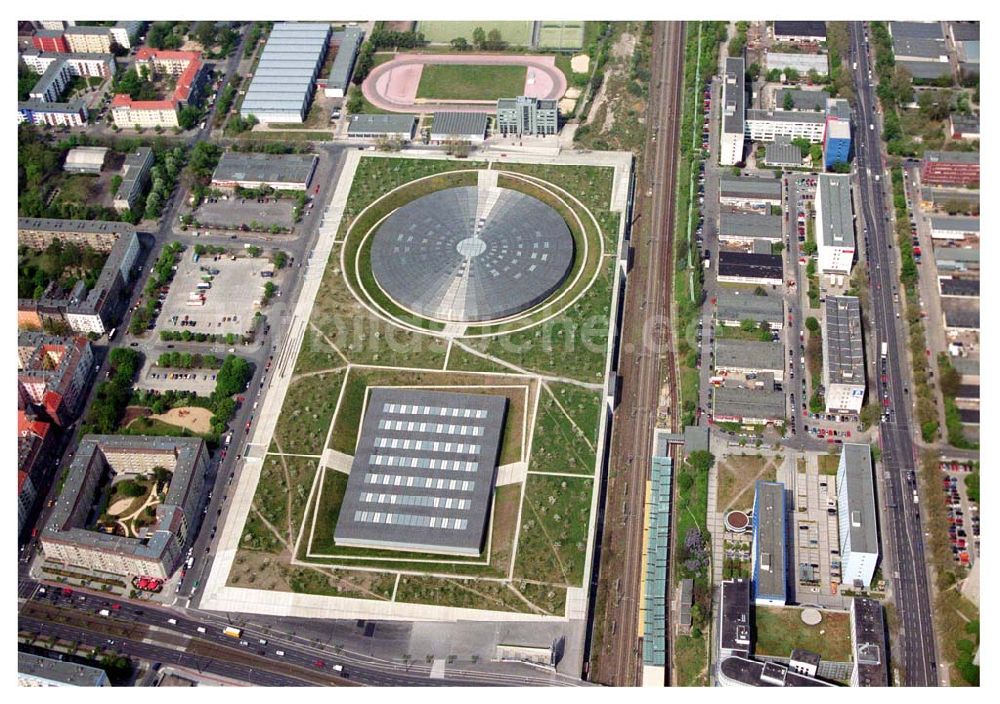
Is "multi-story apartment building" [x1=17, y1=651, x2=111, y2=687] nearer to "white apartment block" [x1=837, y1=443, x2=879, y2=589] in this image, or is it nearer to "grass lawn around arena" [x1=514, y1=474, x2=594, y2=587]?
"grass lawn around arena" [x1=514, y1=474, x2=594, y2=587]

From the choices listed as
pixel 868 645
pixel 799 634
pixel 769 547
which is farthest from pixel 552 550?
pixel 868 645

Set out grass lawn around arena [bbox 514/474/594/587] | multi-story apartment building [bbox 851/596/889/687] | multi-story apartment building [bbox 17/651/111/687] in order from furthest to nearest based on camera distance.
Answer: grass lawn around arena [bbox 514/474/594/587], multi-story apartment building [bbox 17/651/111/687], multi-story apartment building [bbox 851/596/889/687]

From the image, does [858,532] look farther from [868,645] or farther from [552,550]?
[552,550]

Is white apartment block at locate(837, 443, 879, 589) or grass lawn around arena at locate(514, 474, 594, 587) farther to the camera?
grass lawn around arena at locate(514, 474, 594, 587)

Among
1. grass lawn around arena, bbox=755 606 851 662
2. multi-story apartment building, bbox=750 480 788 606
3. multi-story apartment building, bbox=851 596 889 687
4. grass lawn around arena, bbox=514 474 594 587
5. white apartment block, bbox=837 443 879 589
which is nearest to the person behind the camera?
multi-story apartment building, bbox=851 596 889 687

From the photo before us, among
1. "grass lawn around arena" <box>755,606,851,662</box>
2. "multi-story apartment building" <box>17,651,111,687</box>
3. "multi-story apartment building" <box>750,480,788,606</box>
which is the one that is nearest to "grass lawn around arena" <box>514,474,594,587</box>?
"multi-story apartment building" <box>750,480,788,606</box>

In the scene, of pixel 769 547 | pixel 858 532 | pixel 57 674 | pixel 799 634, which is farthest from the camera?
pixel 769 547

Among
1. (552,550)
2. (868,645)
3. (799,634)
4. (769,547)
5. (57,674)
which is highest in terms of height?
(769,547)

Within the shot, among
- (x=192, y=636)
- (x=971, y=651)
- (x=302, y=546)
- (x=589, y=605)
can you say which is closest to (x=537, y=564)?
(x=589, y=605)

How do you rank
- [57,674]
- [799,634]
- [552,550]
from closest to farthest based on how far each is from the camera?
[57,674], [799,634], [552,550]
